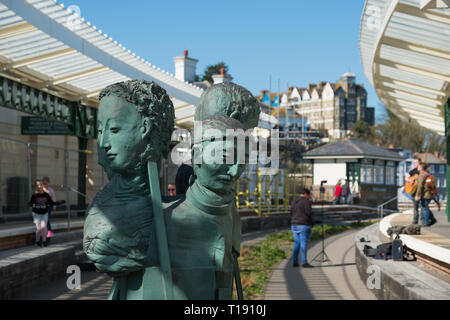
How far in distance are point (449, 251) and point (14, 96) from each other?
10517 millimetres

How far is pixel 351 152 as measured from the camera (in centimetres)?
3897

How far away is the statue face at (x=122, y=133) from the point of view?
2.38 m

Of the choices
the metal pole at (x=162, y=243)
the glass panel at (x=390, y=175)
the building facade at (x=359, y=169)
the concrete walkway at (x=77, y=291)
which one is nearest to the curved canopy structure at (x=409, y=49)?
the concrete walkway at (x=77, y=291)

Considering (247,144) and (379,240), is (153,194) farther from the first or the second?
(379,240)

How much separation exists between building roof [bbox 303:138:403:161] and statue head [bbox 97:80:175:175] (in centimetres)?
3698

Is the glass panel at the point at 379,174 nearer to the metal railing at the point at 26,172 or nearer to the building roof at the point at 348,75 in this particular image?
the metal railing at the point at 26,172

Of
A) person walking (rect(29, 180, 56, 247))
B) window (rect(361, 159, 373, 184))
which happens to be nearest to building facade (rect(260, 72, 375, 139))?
window (rect(361, 159, 373, 184))

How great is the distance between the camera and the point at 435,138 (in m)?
67.1

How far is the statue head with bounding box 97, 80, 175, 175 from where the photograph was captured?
7.79 feet

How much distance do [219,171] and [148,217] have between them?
36 centimetres

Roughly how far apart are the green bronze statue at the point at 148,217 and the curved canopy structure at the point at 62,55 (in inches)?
315

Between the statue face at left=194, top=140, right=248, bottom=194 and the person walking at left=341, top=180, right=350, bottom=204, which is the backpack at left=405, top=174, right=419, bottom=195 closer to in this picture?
the statue face at left=194, top=140, right=248, bottom=194

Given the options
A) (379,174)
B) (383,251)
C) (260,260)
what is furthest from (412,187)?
(379,174)
